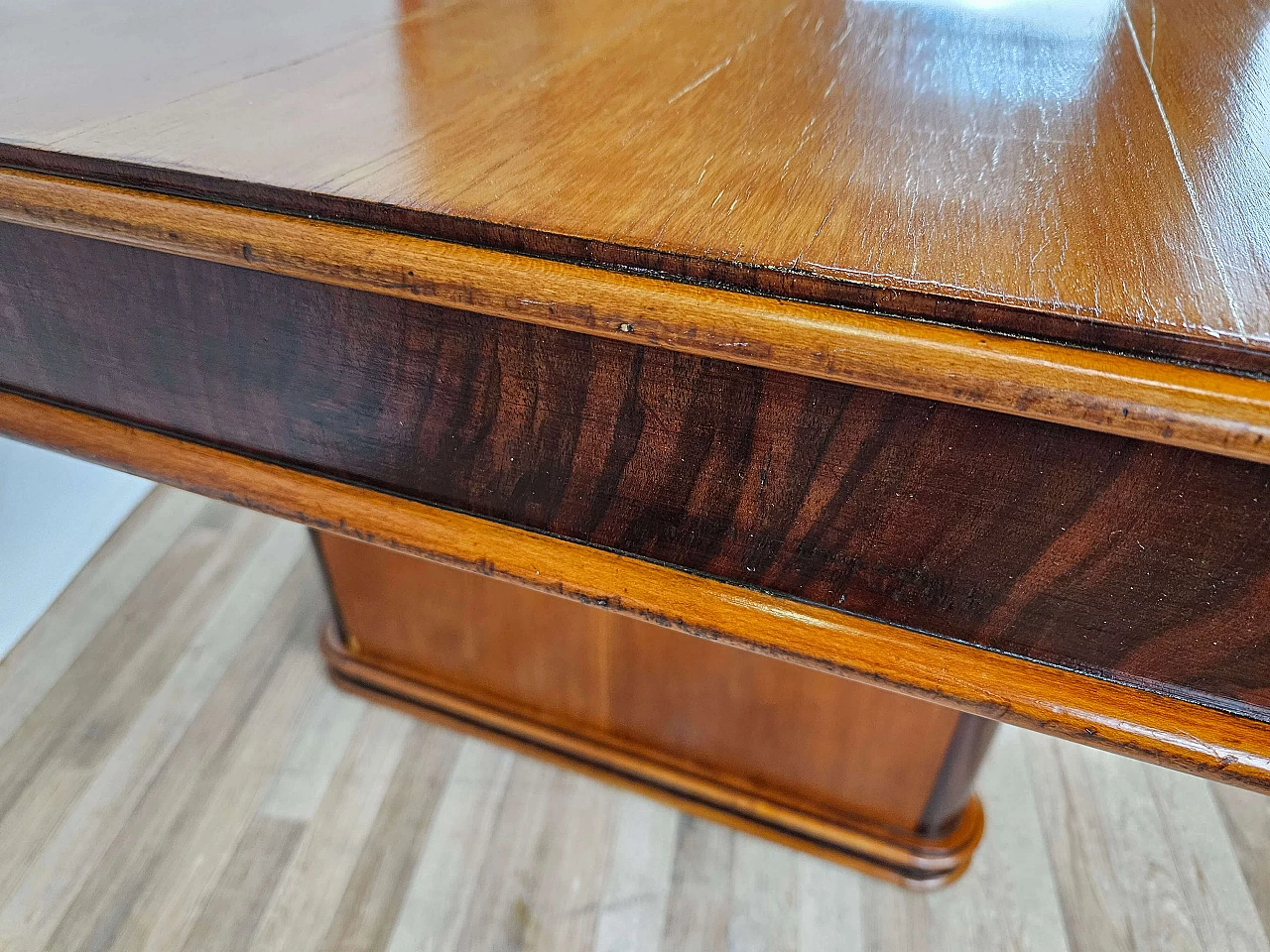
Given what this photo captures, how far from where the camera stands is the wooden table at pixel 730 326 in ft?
0.99

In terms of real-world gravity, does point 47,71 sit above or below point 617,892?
above

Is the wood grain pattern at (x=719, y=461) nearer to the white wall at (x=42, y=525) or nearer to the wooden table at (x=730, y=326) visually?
the wooden table at (x=730, y=326)

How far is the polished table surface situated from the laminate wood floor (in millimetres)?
545

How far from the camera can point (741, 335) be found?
0.31 m

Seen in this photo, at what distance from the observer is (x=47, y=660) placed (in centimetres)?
104

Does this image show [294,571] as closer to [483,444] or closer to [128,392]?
[128,392]

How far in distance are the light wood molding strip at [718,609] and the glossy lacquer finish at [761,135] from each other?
0.47 feet

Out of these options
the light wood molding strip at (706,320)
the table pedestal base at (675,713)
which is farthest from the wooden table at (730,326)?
the table pedestal base at (675,713)

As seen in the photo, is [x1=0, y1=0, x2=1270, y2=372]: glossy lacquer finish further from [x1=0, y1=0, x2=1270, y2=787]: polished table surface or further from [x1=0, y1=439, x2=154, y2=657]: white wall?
[x1=0, y1=439, x2=154, y2=657]: white wall

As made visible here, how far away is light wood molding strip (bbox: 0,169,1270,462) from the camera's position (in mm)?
276

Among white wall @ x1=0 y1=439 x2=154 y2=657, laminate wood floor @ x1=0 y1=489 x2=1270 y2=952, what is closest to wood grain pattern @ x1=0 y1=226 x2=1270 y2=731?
laminate wood floor @ x1=0 y1=489 x2=1270 y2=952

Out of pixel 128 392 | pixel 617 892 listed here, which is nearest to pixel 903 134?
pixel 128 392

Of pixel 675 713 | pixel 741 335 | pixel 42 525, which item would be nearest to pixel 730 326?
pixel 741 335

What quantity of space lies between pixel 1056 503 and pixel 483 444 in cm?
24
